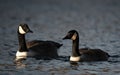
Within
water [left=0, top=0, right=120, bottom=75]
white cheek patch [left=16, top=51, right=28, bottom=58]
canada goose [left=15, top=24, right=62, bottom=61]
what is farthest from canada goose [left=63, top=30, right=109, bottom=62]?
white cheek patch [left=16, top=51, right=28, bottom=58]

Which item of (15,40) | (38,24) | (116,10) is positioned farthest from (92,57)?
(116,10)

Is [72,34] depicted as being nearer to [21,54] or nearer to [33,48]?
[33,48]

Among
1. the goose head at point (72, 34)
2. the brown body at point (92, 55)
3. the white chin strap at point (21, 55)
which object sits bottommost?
the brown body at point (92, 55)

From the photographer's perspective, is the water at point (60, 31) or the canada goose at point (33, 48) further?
the canada goose at point (33, 48)

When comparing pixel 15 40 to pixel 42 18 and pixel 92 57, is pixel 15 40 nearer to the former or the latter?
pixel 92 57

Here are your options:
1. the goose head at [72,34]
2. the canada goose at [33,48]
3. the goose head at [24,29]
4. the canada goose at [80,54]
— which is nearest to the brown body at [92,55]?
the canada goose at [80,54]

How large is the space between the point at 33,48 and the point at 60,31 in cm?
806

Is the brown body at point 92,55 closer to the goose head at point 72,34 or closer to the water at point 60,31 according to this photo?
the water at point 60,31

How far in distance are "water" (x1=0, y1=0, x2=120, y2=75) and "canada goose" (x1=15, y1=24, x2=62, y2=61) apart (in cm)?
38

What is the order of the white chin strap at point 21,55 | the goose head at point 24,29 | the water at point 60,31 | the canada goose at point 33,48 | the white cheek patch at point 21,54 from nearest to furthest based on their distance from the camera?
the water at point 60,31 < the white chin strap at point 21,55 < the white cheek patch at point 21,54 < the canada goose at point 33,48 < the goose head at point 24,29

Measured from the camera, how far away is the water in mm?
18594

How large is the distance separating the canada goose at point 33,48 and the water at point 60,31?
1.25 feet

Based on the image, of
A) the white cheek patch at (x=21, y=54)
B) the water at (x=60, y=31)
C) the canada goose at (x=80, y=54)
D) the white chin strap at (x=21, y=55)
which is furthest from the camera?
the white cheek patch at (x=21, y=54)

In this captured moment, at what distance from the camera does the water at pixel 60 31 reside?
18594mm
